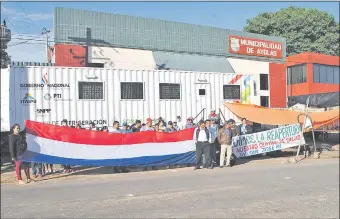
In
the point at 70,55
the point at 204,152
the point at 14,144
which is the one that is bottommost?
the point at 204,152

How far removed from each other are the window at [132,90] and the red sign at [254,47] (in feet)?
68.9

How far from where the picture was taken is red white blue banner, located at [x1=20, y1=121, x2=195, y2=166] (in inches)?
450


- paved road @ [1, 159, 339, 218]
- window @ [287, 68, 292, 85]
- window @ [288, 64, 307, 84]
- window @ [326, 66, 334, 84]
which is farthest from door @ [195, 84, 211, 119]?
window @ [326, 66, 334, 84]

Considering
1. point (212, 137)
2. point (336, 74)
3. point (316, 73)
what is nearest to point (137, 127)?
point (212, 137)

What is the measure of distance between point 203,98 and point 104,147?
18.3 feet

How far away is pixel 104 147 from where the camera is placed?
1227 cm

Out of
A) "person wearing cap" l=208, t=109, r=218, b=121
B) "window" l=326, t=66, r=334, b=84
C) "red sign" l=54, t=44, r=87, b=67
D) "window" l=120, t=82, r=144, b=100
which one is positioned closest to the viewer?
"window" l=120, t=82, r=144, b=100

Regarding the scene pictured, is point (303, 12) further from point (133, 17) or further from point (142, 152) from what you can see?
point (142, 152)

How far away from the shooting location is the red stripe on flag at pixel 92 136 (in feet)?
37.8

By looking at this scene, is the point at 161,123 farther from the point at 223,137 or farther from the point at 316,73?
the point at 316,73

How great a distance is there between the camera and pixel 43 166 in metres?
12.1

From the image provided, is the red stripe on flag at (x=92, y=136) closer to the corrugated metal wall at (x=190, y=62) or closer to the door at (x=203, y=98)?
the door at (x=203, y=98)

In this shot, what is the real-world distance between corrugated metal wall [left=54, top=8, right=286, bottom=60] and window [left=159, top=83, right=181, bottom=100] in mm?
12642

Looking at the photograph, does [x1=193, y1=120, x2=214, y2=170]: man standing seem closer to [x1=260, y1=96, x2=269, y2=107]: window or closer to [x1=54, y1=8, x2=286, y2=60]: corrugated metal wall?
[x1=54, y1=8, x2=286, y2=60]: corrugated metal wall
